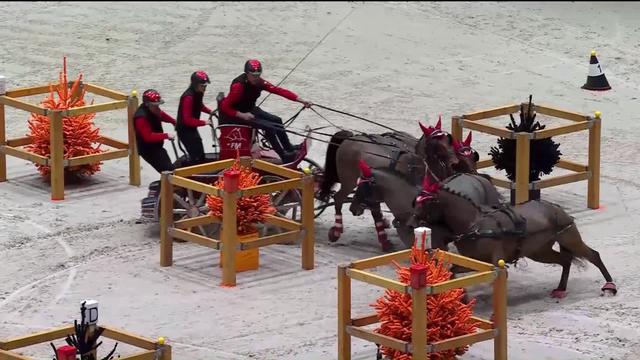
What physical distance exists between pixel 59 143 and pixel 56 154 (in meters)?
0.13

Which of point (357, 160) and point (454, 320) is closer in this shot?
point (454, 320)

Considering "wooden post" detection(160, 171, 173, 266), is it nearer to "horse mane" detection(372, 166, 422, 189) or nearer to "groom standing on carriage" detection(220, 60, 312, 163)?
"groom standing on carriage" detection(220, 60, 312, 163)

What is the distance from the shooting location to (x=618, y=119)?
24.5 m

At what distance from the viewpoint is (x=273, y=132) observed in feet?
67.6

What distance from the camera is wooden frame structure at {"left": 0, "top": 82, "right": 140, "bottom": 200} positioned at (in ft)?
69.4

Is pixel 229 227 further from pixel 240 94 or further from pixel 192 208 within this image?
pixel 240 94

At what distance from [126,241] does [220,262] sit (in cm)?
123

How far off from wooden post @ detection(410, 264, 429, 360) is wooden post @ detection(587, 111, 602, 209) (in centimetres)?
625

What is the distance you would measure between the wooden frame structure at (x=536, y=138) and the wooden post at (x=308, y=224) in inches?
102

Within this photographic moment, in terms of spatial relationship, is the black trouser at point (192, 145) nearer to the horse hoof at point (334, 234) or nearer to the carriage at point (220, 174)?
the carriage at point (220, 174)

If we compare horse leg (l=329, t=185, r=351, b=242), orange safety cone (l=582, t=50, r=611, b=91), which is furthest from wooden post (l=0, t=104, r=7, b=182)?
orange safety cone (l=582, t=50, r=611, b=91)

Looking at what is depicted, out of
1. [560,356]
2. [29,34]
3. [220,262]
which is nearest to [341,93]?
[29,34]

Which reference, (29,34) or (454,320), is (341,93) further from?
(454,320)

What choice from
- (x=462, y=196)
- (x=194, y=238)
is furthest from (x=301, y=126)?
(x=462, y=196)
